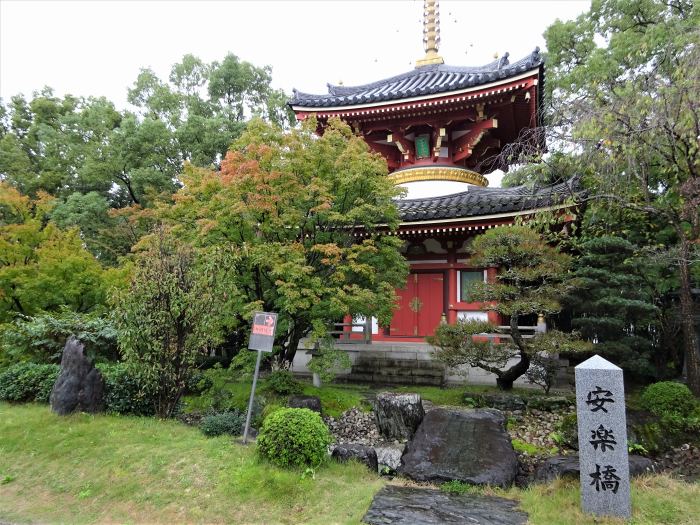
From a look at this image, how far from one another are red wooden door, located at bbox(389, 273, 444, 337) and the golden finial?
33.6ft

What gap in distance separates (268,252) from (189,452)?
12.8ft

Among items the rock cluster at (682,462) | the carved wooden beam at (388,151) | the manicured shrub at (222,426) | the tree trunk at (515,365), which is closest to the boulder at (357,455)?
the manicured shrub at (222,426)

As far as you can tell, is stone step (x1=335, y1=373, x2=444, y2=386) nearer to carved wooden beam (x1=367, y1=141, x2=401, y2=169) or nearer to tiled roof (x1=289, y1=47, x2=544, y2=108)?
carved wooden beam (x1=367, y1=141, x2=401, y2=169)

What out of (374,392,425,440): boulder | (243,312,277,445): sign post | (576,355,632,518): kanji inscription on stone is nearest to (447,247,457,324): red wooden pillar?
(374,392,425,440): boulder

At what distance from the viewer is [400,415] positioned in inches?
326

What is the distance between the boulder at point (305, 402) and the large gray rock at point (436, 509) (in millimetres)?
3157

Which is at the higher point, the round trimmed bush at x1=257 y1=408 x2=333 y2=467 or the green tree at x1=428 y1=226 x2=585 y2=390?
the green tree at x1=428 y1=226 x2=585 y2=390

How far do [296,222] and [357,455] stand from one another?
15.4 feet

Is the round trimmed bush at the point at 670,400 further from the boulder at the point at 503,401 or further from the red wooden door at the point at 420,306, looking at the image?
the red wooden door at the point at 420,306

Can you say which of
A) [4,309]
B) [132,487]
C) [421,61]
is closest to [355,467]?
[132,487]

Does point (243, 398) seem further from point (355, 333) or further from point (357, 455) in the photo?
point (355, 333)

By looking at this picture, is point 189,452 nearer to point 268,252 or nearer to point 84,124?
point 268,252

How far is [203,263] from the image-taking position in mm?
8688

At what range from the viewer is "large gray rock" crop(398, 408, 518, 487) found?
21.7 ft
